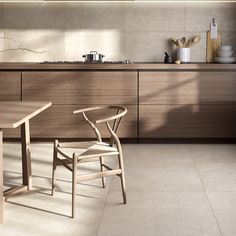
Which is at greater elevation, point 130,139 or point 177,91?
point 177,91

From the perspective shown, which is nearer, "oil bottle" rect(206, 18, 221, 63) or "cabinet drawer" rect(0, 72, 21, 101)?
"cabinet drawer" rect(0, 72, 21, 101)

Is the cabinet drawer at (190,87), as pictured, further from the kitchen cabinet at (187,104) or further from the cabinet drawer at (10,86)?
the cabinet drawer at (10,86)

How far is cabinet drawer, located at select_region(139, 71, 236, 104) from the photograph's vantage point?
6.22 meters

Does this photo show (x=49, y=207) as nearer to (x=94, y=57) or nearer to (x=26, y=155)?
Result: (x=26, y=155)

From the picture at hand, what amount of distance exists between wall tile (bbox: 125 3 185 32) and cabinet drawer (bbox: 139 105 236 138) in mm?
1178

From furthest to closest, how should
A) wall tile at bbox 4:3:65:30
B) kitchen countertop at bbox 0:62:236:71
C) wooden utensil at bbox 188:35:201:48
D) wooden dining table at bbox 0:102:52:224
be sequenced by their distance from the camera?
wall tile at bbox 4:3:65:30 < wooden utensil at bbox 188:35:201:48 < kitchen countertop at bbox 0:62:236:71 < wooden dining table at bbox 0:102:52:224

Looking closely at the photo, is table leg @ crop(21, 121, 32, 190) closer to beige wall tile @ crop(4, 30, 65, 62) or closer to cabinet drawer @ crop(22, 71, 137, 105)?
cabinet drawer @ crop(22, 71, 137, 105)

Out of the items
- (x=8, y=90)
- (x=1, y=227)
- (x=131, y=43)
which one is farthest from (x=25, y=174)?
(x=131, y=43)

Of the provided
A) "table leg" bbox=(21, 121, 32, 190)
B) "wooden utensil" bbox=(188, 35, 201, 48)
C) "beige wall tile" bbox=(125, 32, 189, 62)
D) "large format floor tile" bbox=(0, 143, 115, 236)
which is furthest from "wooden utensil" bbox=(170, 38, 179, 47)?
"table leg" bbox=(21, 121, 32, 190)

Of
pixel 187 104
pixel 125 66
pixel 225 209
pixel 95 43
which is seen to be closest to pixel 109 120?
pixel 225 209

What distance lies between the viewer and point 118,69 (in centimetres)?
624

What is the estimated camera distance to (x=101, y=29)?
6.89 metres

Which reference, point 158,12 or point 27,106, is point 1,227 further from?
point 158,12

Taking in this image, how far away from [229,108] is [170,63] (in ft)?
2.78
